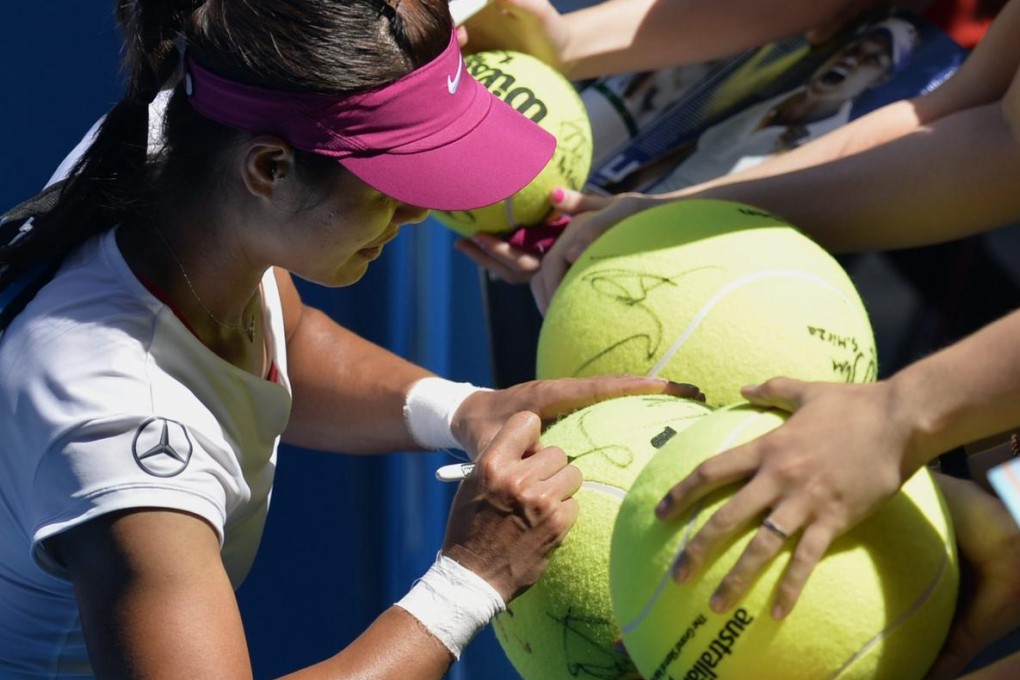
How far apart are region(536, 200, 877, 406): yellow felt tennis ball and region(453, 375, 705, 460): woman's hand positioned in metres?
0.04

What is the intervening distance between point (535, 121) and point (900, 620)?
981mm

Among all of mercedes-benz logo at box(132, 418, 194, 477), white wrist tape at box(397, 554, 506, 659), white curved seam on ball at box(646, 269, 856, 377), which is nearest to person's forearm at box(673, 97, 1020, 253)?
white curved seam on ball at box(646, 269, 856, 377)

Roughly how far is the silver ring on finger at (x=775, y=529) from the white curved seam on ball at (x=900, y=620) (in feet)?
0.45

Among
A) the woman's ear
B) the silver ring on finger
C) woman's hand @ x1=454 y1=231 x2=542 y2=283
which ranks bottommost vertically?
woman's hand @ x1=454 y1=231 x2=542 y2=283

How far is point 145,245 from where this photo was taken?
1557 mm

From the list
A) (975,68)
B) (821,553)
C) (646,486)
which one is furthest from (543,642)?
(975,68)

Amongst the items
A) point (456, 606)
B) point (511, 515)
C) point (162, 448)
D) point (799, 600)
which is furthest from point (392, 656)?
point (799, 600)

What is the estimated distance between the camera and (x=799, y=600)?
1.17 m

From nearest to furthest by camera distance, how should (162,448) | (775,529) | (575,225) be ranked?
1. (775,529)
2. (162,448)
3. (575,225)

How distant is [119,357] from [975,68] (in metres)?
1.27

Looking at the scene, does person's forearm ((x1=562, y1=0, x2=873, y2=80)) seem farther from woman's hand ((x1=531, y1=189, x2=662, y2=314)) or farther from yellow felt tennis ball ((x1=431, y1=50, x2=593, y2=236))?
woman's hand ((x1=531, y1=189, x2=662, y2=314))

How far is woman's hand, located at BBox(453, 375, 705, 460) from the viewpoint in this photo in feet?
5.06

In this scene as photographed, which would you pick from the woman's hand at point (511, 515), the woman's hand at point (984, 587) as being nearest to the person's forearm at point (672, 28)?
the woman's hand at point (511, 515)

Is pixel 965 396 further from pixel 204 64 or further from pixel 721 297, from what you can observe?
pixel 204 64
